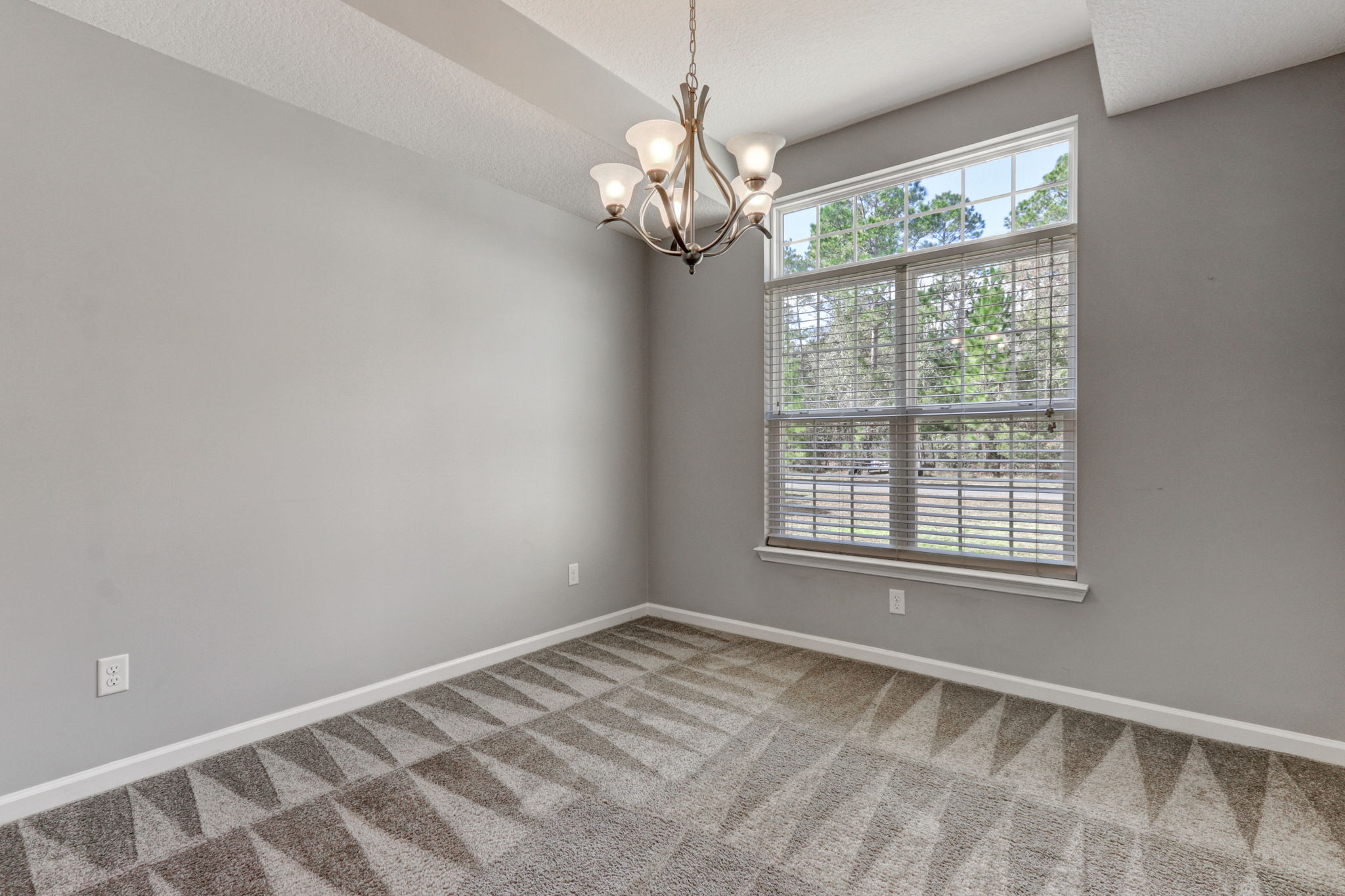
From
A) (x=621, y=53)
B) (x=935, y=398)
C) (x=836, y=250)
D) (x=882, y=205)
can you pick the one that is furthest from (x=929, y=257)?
(x=621, y=53)

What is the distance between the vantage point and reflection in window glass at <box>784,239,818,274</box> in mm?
3475

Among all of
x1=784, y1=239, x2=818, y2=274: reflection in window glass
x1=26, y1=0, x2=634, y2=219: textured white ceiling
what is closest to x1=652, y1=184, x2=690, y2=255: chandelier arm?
x1=26, y1=0, x2=634, y2=219: textured white ceiling

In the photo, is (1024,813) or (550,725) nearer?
(1024,813)

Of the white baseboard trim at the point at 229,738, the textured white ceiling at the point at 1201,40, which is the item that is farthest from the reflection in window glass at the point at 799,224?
the white baseboard trim at the point at 229,738

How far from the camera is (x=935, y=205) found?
308 cm

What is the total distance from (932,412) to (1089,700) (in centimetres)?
135

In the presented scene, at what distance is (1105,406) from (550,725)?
255 centimetres

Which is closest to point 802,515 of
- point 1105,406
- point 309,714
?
Result: point 1105,406

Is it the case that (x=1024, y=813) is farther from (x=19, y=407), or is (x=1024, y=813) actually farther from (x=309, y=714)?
(x=19, y=407)

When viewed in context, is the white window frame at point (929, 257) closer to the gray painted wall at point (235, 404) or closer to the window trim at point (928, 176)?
the window trim at point (928, 176)

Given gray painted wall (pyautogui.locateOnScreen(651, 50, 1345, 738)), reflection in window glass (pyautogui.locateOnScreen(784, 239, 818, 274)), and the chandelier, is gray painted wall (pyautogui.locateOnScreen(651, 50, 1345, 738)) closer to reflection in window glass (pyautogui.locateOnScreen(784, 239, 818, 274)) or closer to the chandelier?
reflection in window glass (pyautogui.locateOnScreen(784, 239, 818, 274))

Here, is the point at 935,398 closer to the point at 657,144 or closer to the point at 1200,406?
the point at 1200,406

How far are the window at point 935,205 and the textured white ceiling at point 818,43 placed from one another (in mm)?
338

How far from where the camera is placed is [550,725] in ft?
8.24
